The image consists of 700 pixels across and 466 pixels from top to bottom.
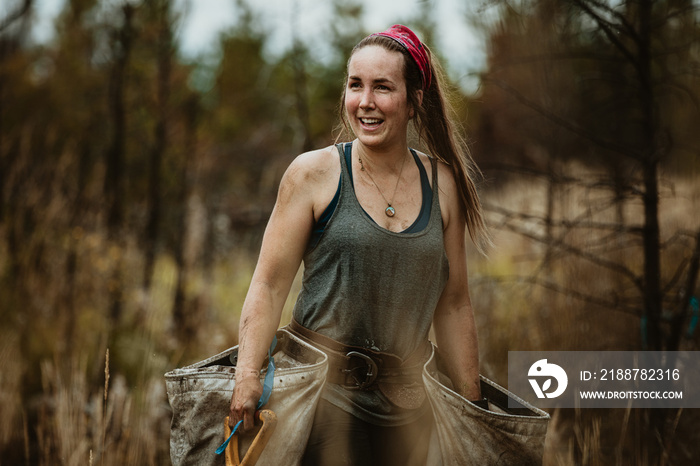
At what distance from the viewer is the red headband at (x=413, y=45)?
210 centimetres

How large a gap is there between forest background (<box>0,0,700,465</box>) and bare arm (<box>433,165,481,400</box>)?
0.84ft

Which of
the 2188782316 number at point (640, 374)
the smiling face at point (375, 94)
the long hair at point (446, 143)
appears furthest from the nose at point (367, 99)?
the 2188782316 number at point (640, 374)

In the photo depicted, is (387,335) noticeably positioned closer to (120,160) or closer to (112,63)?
(120,160)

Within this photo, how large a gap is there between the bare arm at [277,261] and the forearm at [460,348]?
24.9 inches

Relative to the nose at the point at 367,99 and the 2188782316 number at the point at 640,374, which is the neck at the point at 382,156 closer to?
the nose at the point at 367,99

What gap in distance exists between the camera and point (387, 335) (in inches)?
79.1

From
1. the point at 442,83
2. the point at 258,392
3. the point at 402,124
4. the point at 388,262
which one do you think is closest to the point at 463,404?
the point at 388,262

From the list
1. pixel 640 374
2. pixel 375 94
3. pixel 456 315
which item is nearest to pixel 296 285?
pixel 640 374

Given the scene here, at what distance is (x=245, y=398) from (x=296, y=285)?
300 centimetres

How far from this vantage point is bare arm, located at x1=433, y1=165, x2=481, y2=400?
2.21m

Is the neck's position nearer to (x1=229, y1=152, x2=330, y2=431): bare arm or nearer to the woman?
the woman

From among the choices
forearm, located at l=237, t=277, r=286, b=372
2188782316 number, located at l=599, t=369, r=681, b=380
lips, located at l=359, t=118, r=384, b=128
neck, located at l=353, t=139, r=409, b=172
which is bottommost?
2188782316 number, located at l=599, t=369, r=681, b=380

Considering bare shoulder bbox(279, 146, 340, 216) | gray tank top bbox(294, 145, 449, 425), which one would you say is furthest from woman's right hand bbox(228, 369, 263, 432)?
bare shoulder bbox(279, 146, 340, 216)

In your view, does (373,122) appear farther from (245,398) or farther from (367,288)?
(245,398)
